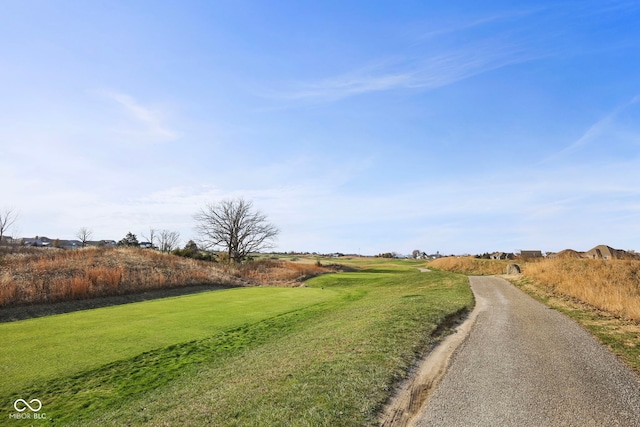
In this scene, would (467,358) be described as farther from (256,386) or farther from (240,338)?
(240,338)

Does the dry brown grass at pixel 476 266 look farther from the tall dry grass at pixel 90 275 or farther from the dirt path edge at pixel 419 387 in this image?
the dirt path edge at pixel 419 387

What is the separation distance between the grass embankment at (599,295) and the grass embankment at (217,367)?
428cm

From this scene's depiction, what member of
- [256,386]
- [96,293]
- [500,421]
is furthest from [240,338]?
[96,293]

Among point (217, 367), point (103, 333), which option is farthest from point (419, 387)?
point (103, 333)

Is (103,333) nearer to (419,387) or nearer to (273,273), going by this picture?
(419,387)

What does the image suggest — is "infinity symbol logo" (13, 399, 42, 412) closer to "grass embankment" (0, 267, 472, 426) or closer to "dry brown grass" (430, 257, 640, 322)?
"grass embankment" (0, 267, 472, 426)

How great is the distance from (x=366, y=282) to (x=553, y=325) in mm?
23869

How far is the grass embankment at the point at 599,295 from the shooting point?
9382 mm

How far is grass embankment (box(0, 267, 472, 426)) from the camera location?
540 centimetres

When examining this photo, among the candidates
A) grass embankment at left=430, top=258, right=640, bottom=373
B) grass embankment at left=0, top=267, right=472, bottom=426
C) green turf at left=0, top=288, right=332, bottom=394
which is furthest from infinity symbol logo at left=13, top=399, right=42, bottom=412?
grass embankment at left=430, top=258, right=640, bottom=373

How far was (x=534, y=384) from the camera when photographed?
6.17 metres

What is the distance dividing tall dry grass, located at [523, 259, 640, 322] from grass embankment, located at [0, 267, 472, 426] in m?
5.71

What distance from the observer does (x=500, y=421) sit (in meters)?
4.89

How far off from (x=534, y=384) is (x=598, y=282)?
15801mm
